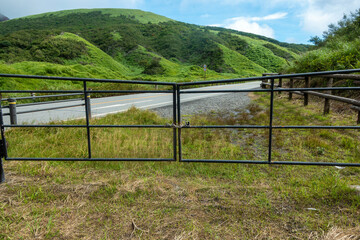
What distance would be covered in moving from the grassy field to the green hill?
22909 mm

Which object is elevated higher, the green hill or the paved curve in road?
the green hill

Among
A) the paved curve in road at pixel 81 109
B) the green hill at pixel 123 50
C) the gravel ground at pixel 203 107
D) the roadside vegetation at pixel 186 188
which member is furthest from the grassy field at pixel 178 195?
the green hill at pixel 123 50

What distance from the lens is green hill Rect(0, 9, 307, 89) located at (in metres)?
38.0

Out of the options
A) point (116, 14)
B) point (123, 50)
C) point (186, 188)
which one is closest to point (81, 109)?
point (186, 188)

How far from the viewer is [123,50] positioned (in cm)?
6738

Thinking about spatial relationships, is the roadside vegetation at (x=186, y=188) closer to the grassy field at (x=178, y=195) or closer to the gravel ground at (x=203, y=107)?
the grassy field at (x=178, y=195)

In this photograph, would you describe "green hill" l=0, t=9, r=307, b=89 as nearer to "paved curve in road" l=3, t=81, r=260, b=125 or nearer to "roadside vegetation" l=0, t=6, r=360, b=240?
"paved curve in road" l=3, t=81, r=260, b=125

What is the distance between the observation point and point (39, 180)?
3.86 metres

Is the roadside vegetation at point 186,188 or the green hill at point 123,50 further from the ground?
the green hill at point 123,50

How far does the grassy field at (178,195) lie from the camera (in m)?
2.63

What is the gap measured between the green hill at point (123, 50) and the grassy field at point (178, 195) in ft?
75.2

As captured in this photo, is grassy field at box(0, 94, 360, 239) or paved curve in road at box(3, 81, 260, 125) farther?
paved curve in road at box(3, 81, 260, 125)

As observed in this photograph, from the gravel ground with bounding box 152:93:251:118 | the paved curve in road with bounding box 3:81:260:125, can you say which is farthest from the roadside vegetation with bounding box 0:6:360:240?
the paved curve in road with bounding box 3:81:260:125

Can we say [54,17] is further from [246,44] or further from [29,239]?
[29,239]
